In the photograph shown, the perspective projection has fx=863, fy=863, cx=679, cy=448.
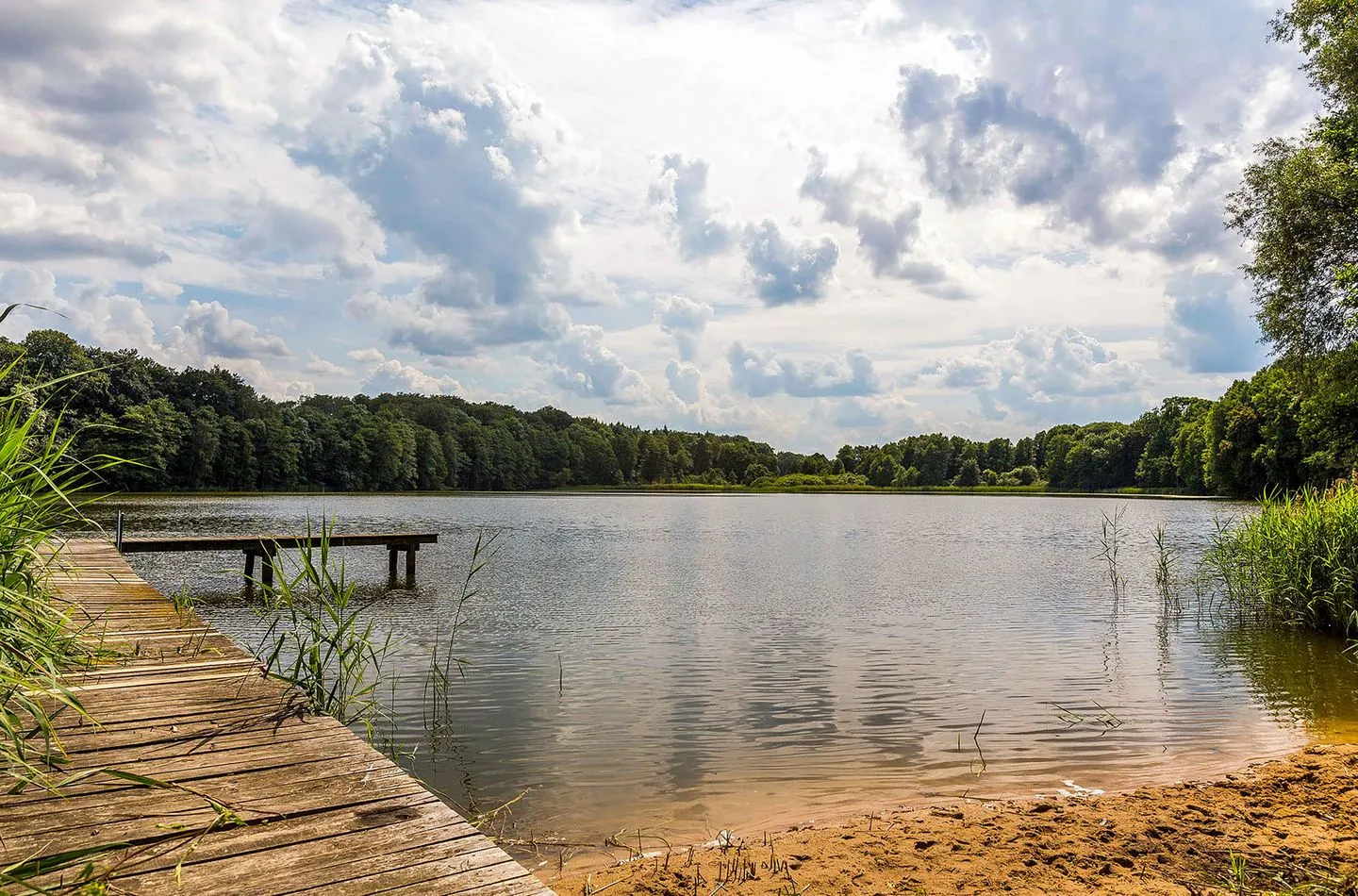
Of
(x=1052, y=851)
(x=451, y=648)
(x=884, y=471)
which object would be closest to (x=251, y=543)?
(x=451, y=648)

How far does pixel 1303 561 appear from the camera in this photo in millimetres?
12758

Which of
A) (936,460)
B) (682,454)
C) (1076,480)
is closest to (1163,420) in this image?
(1076,480)

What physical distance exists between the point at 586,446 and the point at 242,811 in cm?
12543

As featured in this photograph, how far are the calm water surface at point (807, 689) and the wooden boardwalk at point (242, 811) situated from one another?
2064 mm

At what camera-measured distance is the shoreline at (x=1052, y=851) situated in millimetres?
4312

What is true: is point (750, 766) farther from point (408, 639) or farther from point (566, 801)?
point (408, 639)

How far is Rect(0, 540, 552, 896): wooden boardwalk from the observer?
261 centimetres

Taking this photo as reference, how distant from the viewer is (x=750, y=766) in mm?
6750

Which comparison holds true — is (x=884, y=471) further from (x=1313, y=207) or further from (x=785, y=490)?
(x=1313, y=207)

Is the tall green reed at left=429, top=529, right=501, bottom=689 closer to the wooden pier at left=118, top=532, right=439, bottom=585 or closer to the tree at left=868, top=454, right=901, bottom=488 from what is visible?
the wooden pier at left=118, top=532, right=439, bottom=585

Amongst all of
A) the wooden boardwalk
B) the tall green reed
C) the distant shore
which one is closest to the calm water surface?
the tall green reed

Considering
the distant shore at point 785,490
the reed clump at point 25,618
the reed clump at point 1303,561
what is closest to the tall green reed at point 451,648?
the reed clump at point 25,618

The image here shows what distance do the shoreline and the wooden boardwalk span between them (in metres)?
1.51

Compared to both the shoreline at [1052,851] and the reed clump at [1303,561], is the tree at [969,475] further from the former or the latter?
the shoreline at [1052,851]
